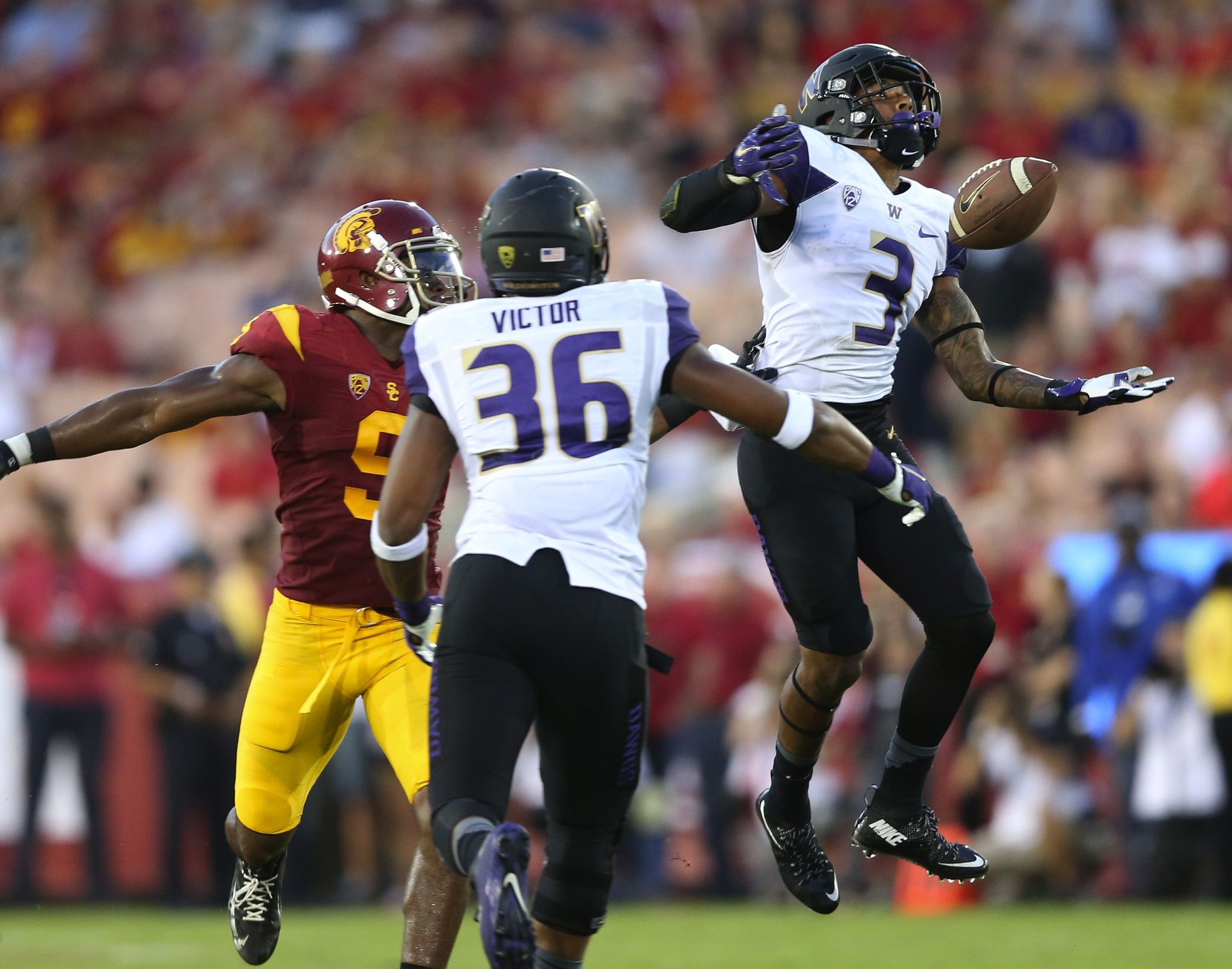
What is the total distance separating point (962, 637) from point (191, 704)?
6.75 meters

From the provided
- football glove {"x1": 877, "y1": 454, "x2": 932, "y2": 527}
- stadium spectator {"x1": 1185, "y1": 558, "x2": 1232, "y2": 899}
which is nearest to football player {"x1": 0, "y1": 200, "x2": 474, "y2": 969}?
football glove {"x1": 877, "y1": 454, "x2": 932, "y2": 527}

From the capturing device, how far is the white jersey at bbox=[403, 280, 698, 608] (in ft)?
15.8

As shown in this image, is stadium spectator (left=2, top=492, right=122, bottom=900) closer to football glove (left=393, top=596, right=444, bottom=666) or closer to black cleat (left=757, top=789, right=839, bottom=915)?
black cleat (left=757, top=789, right=839, bottom=915)

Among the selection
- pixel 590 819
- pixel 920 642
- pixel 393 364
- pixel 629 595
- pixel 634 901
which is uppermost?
pixel 393 364

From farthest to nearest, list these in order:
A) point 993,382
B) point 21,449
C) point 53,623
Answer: point 53,623, point 993,382, point 21,449

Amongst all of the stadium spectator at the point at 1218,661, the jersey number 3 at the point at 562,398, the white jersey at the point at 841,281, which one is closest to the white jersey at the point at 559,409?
the jersey number 3 at the point at 562,398

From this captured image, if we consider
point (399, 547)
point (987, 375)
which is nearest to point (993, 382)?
point (987, 375)

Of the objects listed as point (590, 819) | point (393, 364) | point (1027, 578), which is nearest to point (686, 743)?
point (1027, 578)

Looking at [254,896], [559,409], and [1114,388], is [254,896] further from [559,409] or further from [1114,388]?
[1114,388]

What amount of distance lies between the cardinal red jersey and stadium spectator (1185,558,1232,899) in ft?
19.7

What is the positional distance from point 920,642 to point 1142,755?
1.37 metres

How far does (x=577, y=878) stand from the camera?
16.9 feet

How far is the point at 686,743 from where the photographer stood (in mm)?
12047

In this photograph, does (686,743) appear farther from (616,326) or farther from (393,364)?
(616,326)
